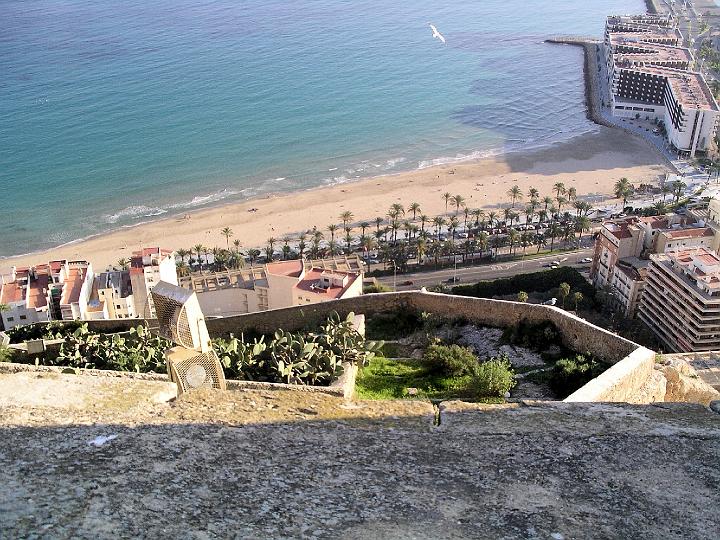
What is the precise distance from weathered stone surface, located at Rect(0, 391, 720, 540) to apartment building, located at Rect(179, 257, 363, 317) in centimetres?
1814

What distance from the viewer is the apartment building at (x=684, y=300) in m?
30.8

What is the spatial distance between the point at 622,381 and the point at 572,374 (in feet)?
4.50

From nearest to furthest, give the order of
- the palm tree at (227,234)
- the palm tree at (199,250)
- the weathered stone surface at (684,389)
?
the weathered stone surface at (684,389), the palm tree at (199,250), the palm tree at (227,234)

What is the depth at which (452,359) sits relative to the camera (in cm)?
1548

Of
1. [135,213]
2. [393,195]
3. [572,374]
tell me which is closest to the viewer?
[572,374]

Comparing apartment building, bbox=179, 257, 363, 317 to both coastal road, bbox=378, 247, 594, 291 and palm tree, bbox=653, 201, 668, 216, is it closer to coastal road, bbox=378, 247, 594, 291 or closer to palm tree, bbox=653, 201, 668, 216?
coastal road, bbox=378, 247, 594, 291

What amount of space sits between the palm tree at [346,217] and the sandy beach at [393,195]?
1.60ft

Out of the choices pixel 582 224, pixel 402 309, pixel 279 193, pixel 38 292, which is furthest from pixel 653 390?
pixel 279 193

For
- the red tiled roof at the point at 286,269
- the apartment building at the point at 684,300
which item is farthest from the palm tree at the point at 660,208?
the red tiled roof at the point at 286,269

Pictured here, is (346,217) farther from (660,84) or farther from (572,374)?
(660,84)

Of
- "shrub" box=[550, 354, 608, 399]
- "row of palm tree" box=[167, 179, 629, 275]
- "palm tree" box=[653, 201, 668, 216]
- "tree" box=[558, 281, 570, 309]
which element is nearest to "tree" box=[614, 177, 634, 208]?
"palm tree" box=[653, 201, 668, 216]

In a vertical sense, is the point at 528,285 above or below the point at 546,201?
below

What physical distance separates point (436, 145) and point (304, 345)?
159ft

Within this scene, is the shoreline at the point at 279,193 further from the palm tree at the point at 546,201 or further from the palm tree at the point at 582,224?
the palm tree at the point at 582,224
